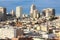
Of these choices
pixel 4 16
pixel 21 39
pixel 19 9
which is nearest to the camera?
pixel 21 39

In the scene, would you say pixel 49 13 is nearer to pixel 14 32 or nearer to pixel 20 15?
pixel 20 15

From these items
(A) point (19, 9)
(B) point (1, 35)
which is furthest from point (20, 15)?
(B) point (1, 35)

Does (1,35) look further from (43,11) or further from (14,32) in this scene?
(43,11)

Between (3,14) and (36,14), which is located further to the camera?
(36,14)

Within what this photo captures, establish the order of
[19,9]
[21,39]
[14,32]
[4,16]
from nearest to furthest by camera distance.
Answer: [21,39], [14,32], [4,16], [19,9]

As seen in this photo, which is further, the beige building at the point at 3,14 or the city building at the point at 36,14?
the city building at the point at 36,14

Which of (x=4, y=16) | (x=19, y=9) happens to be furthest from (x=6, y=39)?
(x=19, y=9)

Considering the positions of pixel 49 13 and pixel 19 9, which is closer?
pixel 49 13

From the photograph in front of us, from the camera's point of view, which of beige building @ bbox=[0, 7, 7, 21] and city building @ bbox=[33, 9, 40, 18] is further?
city building @ bbox=[33, 9, 40, 18]

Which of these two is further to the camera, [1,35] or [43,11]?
[43,11]
